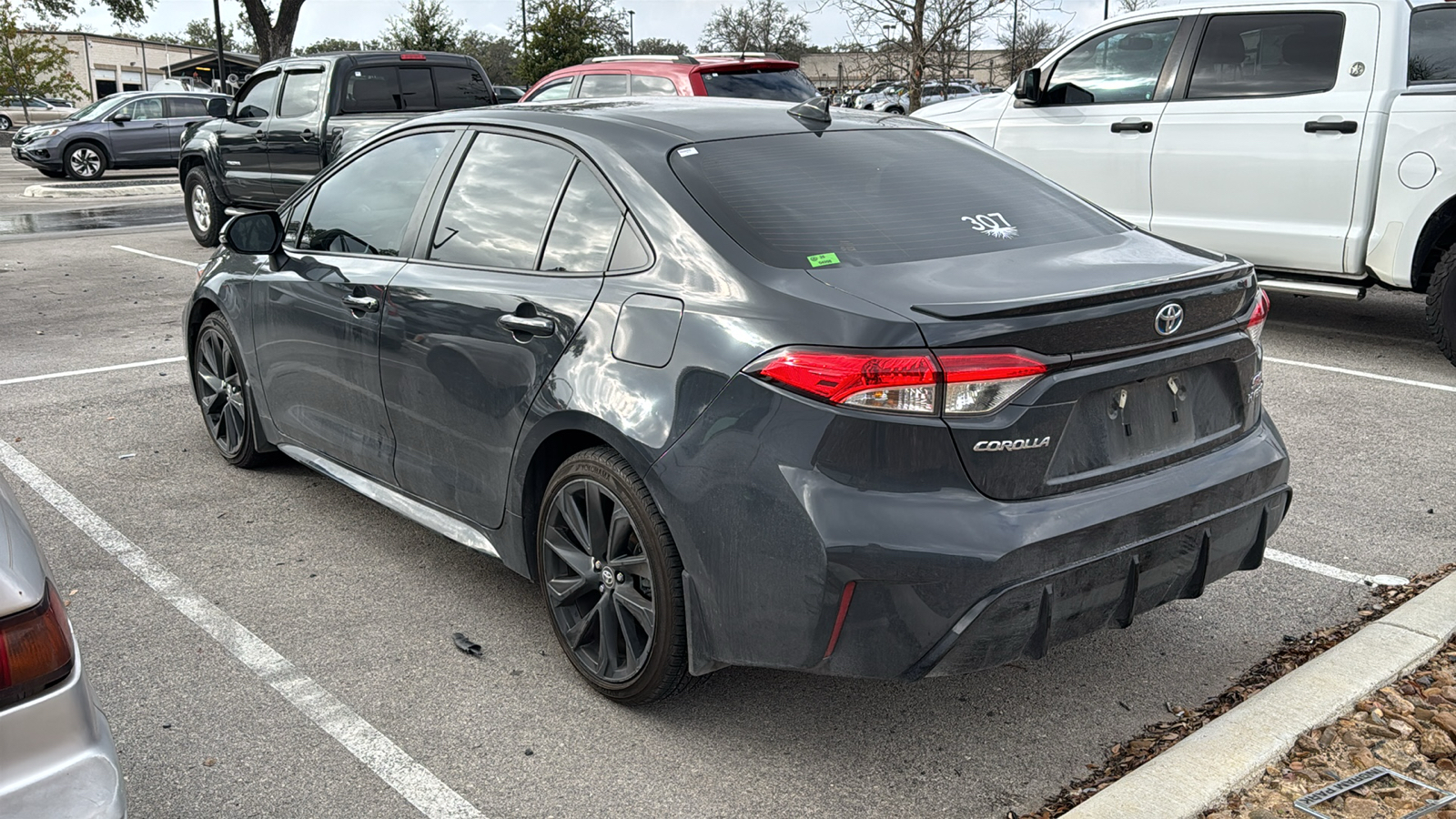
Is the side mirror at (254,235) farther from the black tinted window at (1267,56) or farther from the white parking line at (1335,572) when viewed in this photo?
the black tinted window at (1267,56)

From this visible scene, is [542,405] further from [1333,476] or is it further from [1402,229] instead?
[1402,229]

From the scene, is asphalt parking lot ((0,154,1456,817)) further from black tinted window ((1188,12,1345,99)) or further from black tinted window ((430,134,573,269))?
black tinted window ((1188,12,1345,99))

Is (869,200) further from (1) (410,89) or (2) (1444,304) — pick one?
(1) (410,89)

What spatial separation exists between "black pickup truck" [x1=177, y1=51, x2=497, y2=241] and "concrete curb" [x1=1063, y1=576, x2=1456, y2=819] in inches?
382

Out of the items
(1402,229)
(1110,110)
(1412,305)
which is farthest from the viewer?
(1412,305)

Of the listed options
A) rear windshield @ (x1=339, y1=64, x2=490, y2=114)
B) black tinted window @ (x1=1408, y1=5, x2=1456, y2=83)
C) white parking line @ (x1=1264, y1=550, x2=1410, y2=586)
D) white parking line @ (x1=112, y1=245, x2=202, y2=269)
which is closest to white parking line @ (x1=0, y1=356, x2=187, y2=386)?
white parking line @ (x1=112, y1=245, x2=202, y2=269)

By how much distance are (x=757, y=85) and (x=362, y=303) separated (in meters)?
7.57

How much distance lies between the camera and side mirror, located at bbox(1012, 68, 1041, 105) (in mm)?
8625

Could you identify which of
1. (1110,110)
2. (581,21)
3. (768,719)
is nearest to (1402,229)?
(1110,110)

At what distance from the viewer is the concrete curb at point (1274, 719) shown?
9.09 feet

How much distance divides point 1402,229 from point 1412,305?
101 inches

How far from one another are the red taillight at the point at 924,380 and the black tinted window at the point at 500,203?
1.28 m

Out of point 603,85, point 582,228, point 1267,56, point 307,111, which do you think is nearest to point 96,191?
point 307,111

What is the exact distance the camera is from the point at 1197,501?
315 centimetres
